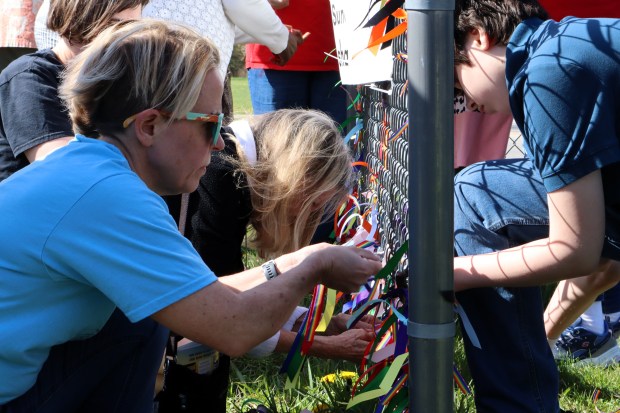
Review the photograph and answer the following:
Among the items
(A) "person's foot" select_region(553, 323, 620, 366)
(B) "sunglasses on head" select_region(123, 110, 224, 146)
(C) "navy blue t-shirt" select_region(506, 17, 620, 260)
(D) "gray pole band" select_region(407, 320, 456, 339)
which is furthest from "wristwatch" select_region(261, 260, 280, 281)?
(A) "person's foot" select_region(553, 323, 620, 366)

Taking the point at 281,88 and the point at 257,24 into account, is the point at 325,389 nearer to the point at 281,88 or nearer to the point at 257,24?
the point at 257,24

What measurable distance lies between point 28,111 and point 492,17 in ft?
4.90

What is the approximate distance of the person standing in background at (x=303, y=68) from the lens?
4.54 metres

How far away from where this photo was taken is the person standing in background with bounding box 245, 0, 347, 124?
4539 mm

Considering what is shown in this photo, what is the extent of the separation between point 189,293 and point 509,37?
1097 millimetres

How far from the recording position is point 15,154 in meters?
2.78

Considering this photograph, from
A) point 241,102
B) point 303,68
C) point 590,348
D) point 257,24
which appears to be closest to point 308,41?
point 303,68

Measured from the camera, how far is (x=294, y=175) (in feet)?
8.41

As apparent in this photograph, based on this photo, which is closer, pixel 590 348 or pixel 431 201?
pixel 431 201

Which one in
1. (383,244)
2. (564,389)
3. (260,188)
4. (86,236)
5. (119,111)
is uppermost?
(119,111)

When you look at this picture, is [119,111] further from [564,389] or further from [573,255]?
[564,389]

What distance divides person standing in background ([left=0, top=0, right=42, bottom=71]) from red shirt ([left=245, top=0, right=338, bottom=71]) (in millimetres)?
1162

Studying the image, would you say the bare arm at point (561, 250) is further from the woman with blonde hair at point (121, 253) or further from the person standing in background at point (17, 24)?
the person standing in background at point (17, 24)

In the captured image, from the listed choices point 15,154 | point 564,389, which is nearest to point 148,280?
point 15,154
